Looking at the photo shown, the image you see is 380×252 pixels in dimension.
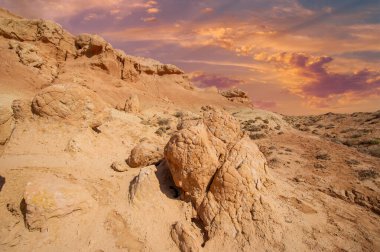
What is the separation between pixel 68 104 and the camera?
35.8ft

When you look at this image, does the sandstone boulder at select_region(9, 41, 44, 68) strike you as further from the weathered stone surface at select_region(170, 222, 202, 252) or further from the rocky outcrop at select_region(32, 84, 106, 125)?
the weathered stone surface at select_region(170, 222, 202, 252)

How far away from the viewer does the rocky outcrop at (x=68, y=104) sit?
10.5m

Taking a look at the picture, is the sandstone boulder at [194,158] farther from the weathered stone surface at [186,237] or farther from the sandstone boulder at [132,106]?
the sandstone boulder at [132,106]

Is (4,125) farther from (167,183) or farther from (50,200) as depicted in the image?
(167,183)

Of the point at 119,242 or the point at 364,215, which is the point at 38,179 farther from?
the point at 364,215

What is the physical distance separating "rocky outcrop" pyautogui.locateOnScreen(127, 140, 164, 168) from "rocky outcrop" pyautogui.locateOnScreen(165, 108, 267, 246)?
7.20ft

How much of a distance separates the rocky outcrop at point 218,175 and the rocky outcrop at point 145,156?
2194 millimetres

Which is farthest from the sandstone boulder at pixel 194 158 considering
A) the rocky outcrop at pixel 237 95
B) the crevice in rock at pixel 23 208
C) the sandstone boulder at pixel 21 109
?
the rocky outcrop at pixel 237 95

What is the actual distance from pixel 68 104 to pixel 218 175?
7.18 metres

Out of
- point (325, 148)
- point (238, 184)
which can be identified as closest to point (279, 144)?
point (325, 148)

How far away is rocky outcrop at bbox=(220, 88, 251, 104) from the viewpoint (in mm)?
44188

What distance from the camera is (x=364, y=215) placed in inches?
308

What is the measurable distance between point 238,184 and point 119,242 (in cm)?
349

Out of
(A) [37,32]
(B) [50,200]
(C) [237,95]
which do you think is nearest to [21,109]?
(B) [50,200]
